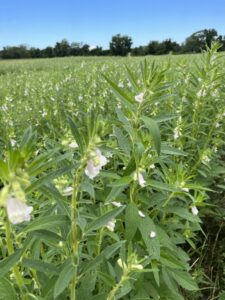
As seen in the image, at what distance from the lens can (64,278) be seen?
116 centimetres

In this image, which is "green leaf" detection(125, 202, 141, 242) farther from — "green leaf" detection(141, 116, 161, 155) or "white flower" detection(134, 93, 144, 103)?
"white flower" detection(134, 93, 144, 103)

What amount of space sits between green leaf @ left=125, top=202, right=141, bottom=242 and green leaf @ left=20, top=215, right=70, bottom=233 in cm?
58

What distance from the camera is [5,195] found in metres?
0.84

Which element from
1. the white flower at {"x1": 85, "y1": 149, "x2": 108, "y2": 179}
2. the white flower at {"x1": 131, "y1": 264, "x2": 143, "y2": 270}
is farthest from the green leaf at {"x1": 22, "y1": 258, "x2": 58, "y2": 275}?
the white flower at {"x1": 85, "y1": 149, "x2": 108, "y2": 179}

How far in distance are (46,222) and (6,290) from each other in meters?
0.35

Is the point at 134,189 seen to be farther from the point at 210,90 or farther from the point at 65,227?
the point at 210,90

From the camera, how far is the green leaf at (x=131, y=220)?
1.74m

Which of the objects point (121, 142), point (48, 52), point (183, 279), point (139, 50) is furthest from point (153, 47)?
Result: point (183, 279)

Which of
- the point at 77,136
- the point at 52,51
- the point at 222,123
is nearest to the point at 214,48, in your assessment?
the point at 222,123

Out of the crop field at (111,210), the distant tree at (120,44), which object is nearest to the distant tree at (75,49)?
the distant tree at (120,44)

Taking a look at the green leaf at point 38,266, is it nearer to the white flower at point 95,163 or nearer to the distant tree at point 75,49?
the white flower at point 95,163

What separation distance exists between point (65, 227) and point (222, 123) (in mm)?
2989

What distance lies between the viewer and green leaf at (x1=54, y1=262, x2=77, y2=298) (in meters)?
1.12

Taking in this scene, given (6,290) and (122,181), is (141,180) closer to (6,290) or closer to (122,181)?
(122,181)
